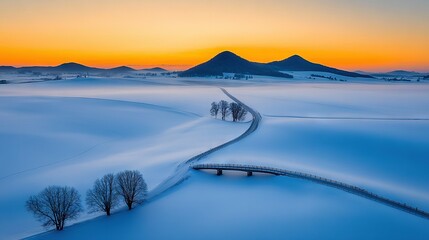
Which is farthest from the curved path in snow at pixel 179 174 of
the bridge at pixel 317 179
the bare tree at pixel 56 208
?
the bare tree at pixel 56 208

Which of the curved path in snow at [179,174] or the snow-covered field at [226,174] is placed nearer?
the snow-covered field at [226,174]

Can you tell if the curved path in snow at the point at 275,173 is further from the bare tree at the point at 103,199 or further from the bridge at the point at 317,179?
the bare tree at the point at 103,199

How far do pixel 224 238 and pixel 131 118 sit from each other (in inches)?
3249

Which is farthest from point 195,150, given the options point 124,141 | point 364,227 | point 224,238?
point 364,227

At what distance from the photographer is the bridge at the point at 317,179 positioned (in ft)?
154

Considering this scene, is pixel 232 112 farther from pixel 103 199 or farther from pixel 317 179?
pixel 103 199

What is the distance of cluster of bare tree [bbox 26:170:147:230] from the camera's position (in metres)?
44.7

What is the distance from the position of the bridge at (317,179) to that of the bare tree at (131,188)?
14644 mm

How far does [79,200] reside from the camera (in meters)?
50.9

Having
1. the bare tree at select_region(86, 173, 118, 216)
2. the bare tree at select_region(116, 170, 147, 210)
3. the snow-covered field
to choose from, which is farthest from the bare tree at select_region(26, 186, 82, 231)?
the bare tree at select_region(116, 170, 147, 210)

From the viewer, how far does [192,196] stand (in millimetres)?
51688

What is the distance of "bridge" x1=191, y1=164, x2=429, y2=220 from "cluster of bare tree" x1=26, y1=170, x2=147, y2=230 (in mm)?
15996

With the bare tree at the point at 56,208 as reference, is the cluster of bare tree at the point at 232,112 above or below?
above

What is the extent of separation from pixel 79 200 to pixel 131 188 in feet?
30.1
